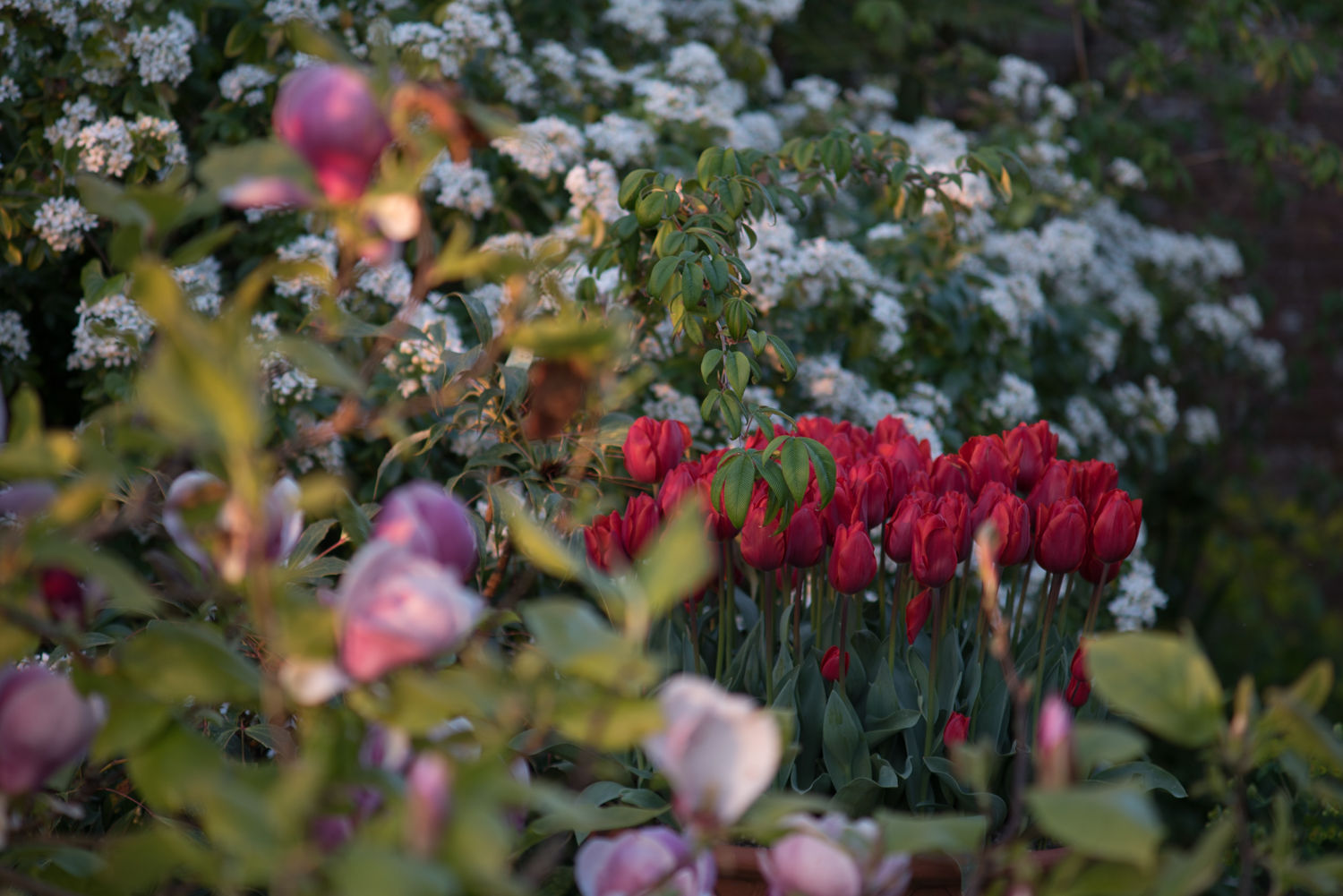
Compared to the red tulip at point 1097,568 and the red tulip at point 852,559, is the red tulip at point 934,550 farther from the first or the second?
the red tulip at point 1097,568

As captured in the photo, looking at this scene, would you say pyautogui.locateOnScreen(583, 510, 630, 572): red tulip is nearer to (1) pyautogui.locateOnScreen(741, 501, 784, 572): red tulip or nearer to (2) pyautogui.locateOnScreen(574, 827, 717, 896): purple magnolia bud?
(1) pyautogui.locateOnScreen(741, 501, 784, 572): red tulip

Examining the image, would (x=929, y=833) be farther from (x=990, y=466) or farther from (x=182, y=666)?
(x=990, y=466)

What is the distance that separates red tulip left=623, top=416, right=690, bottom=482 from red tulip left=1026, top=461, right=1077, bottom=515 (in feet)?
1.17

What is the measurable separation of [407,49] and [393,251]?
1438 mm

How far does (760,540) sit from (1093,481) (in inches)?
13.6

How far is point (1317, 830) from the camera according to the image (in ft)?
4.65

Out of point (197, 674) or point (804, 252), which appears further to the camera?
point (804, 252)

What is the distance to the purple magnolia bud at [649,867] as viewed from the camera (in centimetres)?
55

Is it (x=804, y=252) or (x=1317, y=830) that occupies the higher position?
(x=804, y=252)

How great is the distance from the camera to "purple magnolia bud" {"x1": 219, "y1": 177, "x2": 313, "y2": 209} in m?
0.49

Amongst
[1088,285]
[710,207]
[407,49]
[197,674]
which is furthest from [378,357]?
[1088,285]

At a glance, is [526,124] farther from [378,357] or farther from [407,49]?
[378,357]

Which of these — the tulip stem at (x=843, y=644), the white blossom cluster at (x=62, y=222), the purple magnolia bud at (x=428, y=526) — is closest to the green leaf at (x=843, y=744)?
the tulip stem at (x=843, y=644)

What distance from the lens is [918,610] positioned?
3.61 feet
